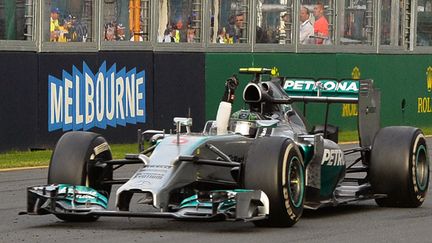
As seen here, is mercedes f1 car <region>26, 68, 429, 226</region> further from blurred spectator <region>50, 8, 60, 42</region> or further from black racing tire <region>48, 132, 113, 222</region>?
blurred spectator <region>50, 8, 60, 42</region>

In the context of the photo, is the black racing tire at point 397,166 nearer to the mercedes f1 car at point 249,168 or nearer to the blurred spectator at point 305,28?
the mercedes f1 car at point 249,168

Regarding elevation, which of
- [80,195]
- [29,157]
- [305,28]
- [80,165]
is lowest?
[29,157]

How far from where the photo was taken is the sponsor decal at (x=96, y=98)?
19859mm

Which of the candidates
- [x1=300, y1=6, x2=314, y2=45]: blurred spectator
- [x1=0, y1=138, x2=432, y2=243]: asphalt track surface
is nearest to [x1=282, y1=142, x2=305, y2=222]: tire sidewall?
[x1=0, y1=138, x2=432, y2=243]: asphalt track surface

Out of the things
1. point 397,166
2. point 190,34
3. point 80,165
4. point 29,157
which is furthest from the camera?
point 190,34

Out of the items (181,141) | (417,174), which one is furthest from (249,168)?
(417,174)

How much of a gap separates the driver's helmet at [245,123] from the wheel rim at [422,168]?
5.51ft

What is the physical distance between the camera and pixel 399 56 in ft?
91.6

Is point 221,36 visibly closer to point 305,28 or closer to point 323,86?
point 305,28

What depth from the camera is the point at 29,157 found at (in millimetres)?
18562

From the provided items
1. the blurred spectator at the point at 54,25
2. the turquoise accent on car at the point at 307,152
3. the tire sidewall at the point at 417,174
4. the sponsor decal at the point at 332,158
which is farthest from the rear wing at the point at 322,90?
the blurred spectator at the point at 54,25

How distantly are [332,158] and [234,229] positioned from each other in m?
1.63

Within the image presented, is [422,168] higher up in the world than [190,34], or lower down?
lower down

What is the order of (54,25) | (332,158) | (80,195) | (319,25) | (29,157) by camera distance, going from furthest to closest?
(319,25), (54,25), (29,157), (332,158), (80,195)
